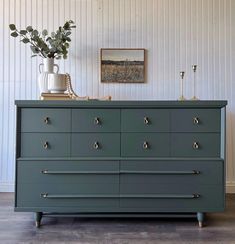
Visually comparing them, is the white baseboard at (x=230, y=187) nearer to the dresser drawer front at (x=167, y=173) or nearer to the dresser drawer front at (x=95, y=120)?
the dresser drawer front at (x=167, y=173)

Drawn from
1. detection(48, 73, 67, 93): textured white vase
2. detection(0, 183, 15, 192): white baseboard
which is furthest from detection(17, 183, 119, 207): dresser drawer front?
detection(0, 183, 15, 192): white baseboard

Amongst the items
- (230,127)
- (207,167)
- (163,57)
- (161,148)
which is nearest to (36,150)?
(161,148)

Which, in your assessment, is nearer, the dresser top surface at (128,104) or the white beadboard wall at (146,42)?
the dresser top surface at (128,104)

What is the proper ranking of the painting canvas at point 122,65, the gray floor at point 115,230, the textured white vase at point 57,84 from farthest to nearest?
the painting canvas at point 122,65, the textured white vase at point 57,84, the gray floor at point 115,230

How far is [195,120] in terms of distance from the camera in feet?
7.09

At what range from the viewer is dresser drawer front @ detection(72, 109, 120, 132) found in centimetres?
217

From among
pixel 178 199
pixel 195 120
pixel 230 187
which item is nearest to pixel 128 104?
pixel 195 120

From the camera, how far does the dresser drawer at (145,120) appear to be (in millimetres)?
2176

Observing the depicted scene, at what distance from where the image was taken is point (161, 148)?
7.14ft

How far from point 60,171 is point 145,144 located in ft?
2.16

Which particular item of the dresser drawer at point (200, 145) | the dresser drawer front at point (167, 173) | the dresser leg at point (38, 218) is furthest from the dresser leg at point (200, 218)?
the dresser leg at point (38, 218)

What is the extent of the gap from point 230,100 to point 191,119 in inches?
39.8

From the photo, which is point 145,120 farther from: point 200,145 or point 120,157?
point 200,145

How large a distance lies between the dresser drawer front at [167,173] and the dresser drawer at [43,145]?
452mm
